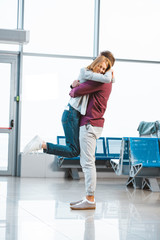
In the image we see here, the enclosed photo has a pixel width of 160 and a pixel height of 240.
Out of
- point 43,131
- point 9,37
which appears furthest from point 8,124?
point 9,37

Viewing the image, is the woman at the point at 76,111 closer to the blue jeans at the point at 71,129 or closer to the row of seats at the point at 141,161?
the blue jeans at the point at 71,129

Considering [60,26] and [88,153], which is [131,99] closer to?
[60,26]

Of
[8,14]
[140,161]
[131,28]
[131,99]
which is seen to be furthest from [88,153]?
[131,28]

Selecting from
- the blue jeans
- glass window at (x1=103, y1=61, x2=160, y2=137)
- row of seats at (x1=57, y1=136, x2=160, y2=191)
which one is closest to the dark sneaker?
the blue jeans

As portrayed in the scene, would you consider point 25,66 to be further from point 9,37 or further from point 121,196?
point 121,196

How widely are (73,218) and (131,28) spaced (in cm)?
621

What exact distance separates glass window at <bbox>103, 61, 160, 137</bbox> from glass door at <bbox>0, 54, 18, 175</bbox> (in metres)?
1.88

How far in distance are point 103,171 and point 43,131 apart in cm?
141

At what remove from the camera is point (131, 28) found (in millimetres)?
8836

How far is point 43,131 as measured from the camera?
329 inches

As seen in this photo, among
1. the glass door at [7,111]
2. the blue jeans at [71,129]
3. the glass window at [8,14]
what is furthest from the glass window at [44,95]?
the blue jeans at [71,129]

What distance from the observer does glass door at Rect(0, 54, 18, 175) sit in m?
8.17

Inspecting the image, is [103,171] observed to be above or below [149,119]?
below

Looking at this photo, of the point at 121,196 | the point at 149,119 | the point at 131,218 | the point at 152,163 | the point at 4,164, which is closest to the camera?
the point at 131,218
